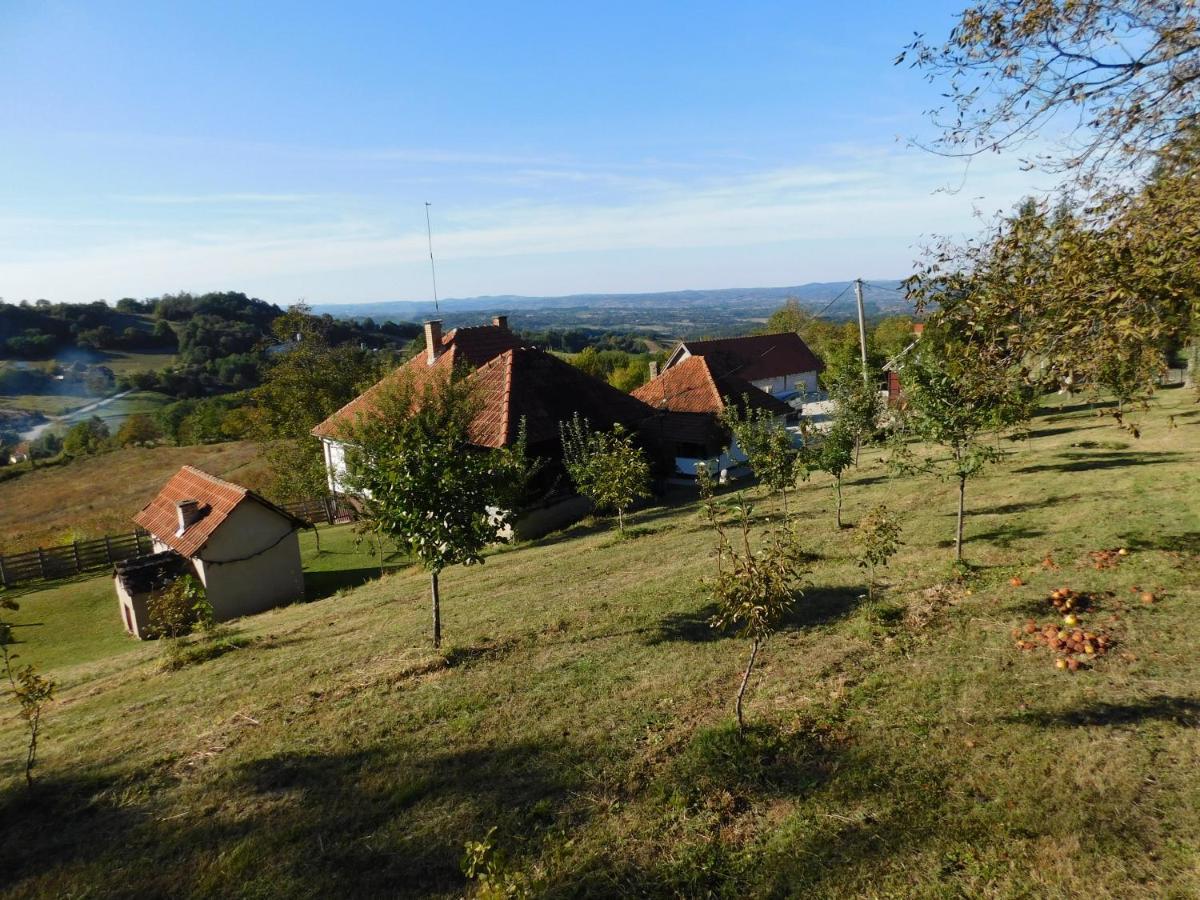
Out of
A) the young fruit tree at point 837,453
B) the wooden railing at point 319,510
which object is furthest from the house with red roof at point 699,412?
the wooden railing at point 319,510

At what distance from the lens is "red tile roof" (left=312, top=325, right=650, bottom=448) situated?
946 inches

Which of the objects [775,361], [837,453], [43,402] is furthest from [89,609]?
[43,402]

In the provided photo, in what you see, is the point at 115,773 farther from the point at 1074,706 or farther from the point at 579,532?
the point at 579,532

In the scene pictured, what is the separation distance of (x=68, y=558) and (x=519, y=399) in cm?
2001

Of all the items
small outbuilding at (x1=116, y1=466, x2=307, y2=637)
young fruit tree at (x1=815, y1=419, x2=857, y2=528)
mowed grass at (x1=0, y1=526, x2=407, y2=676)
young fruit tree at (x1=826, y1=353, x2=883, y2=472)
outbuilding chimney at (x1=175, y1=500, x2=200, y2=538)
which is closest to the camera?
young fruit tree at (x1=815, y1=419, x2=857, y2=528)

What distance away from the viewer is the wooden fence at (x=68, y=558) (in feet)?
85.6

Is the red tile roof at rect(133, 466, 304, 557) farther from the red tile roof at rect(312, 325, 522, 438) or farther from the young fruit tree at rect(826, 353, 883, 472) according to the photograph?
the young fruit tree at rect(826, 353, 883, 472)

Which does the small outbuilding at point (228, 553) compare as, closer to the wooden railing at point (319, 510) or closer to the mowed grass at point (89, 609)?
the mowed grass at point (89, 609)

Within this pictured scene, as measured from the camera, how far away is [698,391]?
102ft

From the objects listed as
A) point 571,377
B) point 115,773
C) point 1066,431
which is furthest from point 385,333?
point 115,773

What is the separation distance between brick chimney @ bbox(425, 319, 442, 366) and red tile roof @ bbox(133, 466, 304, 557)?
1129 cm

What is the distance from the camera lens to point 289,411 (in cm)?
3650

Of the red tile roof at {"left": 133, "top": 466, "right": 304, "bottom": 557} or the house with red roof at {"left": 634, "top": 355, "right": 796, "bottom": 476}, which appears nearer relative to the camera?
the red tile roof at {"left": 133, "top": 466, "right": 304, "bottom": 557}

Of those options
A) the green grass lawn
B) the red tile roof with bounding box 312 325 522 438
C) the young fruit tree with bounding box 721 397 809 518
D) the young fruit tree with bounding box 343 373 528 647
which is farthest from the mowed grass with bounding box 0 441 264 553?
the green grass lawn
